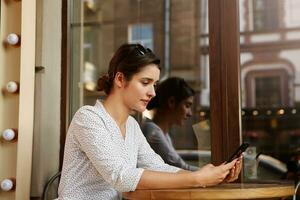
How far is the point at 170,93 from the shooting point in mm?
3293

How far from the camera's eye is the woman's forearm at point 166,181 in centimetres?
127

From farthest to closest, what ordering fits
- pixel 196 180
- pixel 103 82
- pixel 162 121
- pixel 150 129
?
pixel 162 121 < pixel 150 129 < pixel 103 82 < pixel 196 180

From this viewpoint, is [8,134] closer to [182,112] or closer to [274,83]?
[182,112]

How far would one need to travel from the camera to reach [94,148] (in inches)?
55.6

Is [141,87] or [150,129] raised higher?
[141,87]

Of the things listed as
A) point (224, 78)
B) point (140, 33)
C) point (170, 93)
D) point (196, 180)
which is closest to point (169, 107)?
point (170, 93)

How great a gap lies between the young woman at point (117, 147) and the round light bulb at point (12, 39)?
49 cm

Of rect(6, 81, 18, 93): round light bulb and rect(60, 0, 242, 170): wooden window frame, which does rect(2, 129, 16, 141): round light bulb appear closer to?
rect(6, 81, 18, 93): round light bulb

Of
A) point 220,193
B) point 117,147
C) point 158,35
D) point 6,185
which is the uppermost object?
point 158,35

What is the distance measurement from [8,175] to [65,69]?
0.65 metres

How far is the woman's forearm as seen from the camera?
127 centimetres

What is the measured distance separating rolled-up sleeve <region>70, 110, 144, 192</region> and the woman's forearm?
0.03 meters

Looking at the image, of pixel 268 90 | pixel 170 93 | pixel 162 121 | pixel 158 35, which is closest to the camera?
pixel 162 121

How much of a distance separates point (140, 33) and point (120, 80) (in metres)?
5.47
